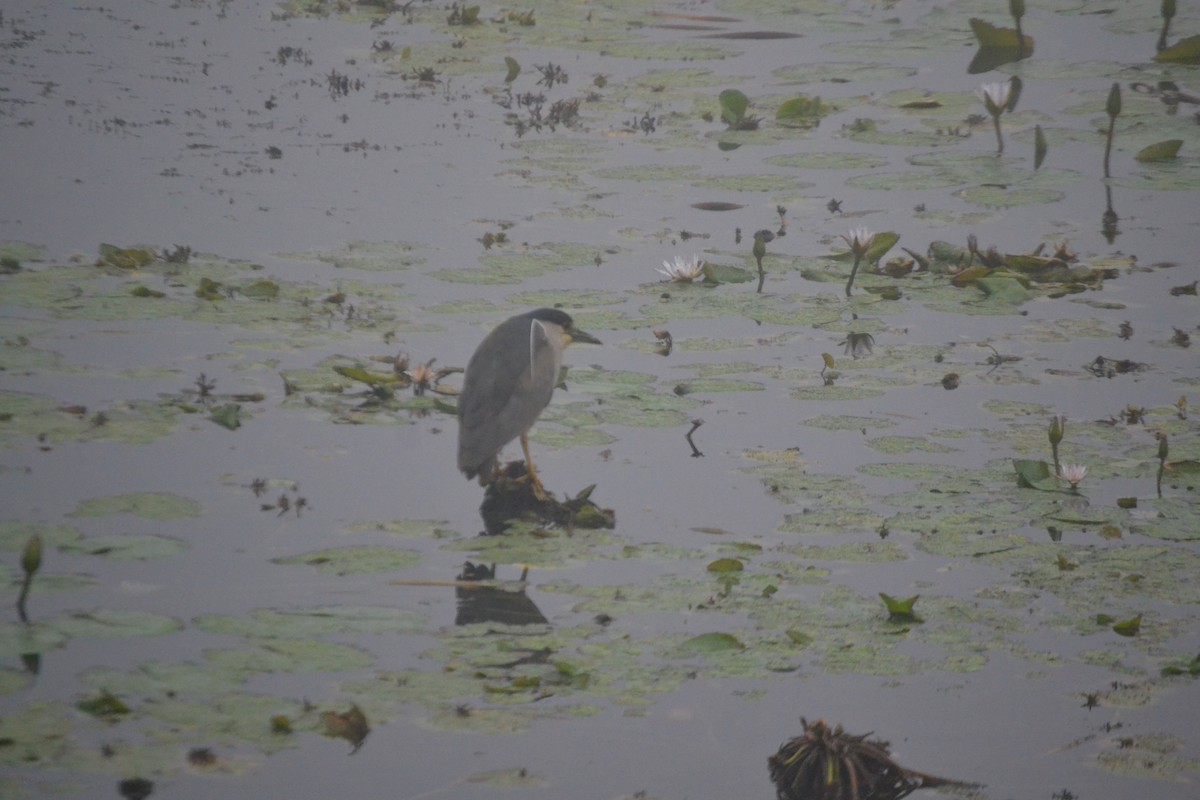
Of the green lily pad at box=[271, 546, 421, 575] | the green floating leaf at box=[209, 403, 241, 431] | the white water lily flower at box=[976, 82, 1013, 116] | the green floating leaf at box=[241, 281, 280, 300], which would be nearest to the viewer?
the green lily pad at box=[271, 546, 421, 575]

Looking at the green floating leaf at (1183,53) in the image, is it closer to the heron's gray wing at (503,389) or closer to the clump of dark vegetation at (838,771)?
the heron's gray wing at (503,389)

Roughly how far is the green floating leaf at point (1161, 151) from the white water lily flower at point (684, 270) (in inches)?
136

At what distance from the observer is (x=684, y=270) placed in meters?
6.70

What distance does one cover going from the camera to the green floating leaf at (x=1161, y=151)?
8312 millimetres

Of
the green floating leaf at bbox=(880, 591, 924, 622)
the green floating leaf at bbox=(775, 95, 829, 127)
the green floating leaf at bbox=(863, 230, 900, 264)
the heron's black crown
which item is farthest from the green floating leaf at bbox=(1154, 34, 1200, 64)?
the green floating leaf at bbox=(880, 591, 924, 622)

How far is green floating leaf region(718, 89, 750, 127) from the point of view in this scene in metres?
9.35

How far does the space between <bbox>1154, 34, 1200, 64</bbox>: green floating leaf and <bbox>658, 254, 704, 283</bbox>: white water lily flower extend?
5.47 m

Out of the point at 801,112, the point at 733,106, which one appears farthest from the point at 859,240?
the point at 801,112

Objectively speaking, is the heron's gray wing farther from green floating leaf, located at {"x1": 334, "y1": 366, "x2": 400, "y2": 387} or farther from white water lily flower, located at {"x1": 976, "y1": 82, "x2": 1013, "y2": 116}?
white water lily flower, located at {"x1": 976, "y1": 82, "x2": 1013, "y2": 116}

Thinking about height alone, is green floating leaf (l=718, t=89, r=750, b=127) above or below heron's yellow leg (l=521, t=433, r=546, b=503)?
above

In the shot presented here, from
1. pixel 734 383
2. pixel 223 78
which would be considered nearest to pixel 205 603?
pixel 734 383

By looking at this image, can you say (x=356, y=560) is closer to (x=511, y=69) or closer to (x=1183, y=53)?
(x=511, y=69)

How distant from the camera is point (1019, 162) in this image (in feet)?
27.8

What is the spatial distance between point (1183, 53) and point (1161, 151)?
2.36 m
